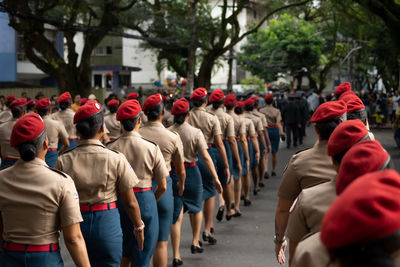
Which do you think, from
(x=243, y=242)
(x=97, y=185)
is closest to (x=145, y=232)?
(x=97, y=185)

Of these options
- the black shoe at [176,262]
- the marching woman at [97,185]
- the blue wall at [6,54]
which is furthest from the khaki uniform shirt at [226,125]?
the blue wall at [6,54]

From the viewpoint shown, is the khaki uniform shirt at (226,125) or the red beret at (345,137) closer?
the red beret at (345,137)

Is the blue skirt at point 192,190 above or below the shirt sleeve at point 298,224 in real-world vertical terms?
below

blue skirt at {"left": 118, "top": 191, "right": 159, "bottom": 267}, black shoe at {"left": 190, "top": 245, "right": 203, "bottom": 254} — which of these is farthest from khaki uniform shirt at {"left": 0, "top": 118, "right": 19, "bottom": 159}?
blue skirt at {"left": 118, "top": 191, "right": 159, "bottom": 267}

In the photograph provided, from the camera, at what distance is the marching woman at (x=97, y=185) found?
4402mm

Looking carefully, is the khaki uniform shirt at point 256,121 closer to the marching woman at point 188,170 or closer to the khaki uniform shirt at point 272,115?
the khaki uniform shirt at point 272,115

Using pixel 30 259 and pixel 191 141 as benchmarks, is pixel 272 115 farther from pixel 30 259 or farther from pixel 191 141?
pixel 30 259

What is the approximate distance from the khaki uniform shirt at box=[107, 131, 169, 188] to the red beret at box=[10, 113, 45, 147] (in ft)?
4.98

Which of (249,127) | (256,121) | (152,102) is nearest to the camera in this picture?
(152,102)

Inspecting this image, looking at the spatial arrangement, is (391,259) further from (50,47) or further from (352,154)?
(50,47)

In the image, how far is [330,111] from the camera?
165 inches

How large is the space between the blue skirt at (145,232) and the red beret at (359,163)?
312cm

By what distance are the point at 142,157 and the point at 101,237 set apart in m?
1.10

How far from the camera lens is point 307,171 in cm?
404
